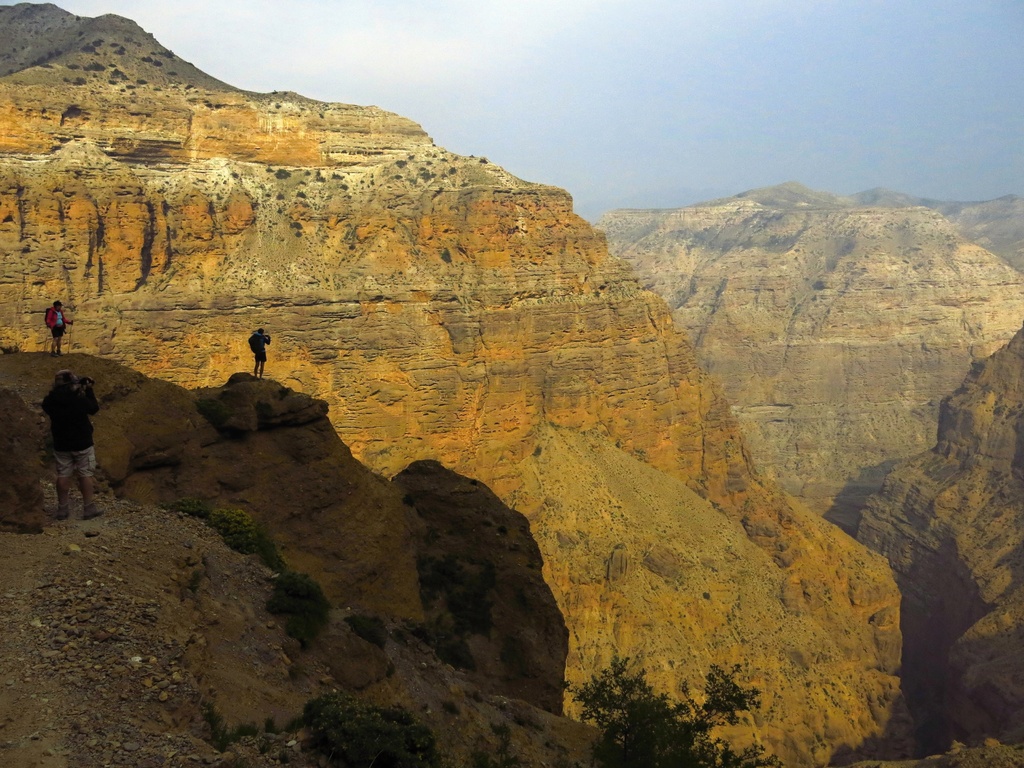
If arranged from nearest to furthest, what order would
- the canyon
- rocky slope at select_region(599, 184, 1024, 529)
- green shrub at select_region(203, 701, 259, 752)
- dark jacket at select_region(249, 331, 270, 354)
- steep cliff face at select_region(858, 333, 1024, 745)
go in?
1. green shrub at select_region(203, 701, 259, 752)
2. dark jacket at select_region(249, 331, 270, 354)
3. the canyon
4. steep cliff face at select_region(858, 333, 1024, 745)
5. rocky slope at select_region(599, 184, 1024, 529)

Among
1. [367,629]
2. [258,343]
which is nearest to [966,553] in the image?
[258,343]

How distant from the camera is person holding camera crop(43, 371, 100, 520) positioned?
14.9 meters

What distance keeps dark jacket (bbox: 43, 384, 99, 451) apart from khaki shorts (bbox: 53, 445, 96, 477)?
0.10m

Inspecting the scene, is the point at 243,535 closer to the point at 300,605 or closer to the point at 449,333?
the point at 300,605

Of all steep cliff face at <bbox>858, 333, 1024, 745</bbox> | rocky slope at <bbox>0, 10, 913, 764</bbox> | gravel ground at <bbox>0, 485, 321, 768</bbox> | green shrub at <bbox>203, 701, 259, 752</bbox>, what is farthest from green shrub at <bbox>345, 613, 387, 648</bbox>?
steep cliff face at <bbox>858, 333, 1024, 745</bbox>

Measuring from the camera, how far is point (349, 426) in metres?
54.8

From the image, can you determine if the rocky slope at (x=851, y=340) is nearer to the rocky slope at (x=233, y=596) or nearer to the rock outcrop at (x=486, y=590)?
the rock outcrop at (x=486, y=590)

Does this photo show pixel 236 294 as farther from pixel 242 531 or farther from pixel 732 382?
pixel 732 382

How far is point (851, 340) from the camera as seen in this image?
152375 mm

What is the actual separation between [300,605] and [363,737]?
16.1 ft

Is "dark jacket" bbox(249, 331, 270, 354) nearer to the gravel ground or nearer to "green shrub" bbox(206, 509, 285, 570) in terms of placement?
"green shrub" bbox(206, 509, 285, 570)

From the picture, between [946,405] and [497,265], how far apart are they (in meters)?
75.3

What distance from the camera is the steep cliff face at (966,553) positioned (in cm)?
5622

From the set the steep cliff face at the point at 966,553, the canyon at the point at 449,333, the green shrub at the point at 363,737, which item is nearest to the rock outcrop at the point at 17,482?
the green shrub at the point at 363,737
